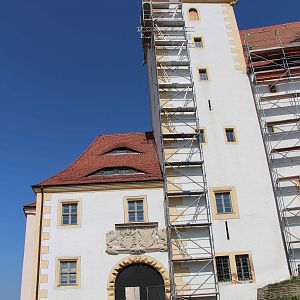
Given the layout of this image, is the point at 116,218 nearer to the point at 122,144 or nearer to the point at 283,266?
the point at 122,144

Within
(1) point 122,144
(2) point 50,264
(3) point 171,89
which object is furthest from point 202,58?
(2) point 50,264

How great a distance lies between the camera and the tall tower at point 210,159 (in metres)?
19.1

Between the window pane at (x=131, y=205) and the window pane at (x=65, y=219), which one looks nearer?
the window pane at (x=65, y=219)

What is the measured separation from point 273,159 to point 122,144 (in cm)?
833

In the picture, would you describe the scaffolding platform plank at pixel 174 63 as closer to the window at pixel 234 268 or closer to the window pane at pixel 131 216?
the window pane at pixel 131 216

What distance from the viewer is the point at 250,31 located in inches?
1198

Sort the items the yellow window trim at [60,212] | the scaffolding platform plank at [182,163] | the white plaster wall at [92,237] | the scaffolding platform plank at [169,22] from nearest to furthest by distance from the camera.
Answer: the white plaster wall at [92,237] → the yellow window trim at [60,212] → the scaffolding platform plank at [182,163] → the scaffolding platform plank at [169,22]

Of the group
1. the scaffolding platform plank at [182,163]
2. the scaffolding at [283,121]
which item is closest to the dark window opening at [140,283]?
the scaffolding platform plank at [182,163]

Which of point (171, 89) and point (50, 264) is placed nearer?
point (50, 264)

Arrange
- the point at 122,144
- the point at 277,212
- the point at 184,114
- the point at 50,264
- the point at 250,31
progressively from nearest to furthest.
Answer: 1. the point at 50,264
2. the point at 277,212
3. the point at 184,114
4. the point at 122,144
5. the point at 250,31

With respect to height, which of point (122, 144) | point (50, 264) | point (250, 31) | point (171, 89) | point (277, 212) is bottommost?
point (50, 264)

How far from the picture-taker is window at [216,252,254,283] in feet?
62.4

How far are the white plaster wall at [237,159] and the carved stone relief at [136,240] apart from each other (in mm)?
2606

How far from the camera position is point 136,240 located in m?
19.6
